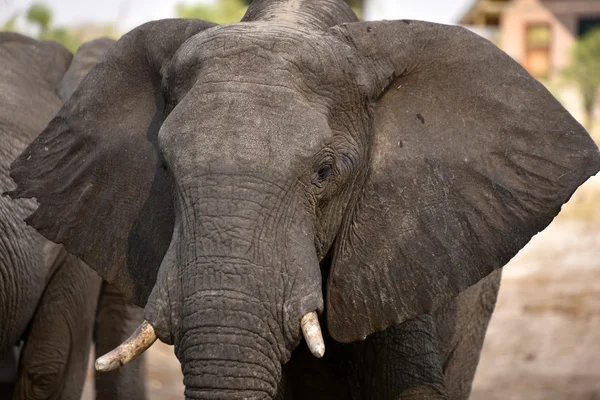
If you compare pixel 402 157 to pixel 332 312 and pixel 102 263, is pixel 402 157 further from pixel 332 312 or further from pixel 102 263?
pixel 102 263

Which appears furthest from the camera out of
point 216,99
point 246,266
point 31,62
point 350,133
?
→ point 31,62

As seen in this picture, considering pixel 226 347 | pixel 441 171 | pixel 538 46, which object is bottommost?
pixel 226 347

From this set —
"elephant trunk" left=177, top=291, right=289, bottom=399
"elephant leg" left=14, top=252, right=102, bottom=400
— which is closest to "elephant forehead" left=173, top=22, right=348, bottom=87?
"elephant trunk" left=177, top=291, right=289, bottom=399

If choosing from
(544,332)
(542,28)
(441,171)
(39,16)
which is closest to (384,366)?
(441,171)

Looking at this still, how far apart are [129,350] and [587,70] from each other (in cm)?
2249

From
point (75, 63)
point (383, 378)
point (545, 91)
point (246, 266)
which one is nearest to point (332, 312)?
point (383, 378)

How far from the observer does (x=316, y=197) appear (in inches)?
159

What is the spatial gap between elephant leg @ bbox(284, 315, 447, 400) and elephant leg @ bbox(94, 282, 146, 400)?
199cm

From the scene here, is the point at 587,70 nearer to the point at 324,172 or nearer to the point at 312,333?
the point at 324,172

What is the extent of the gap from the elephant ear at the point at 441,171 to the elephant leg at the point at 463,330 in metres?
0.56

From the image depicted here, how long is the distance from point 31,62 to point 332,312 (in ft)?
9.62

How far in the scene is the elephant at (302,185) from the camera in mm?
3721

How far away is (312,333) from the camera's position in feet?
12.0

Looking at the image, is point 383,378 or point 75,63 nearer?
point 383,378
